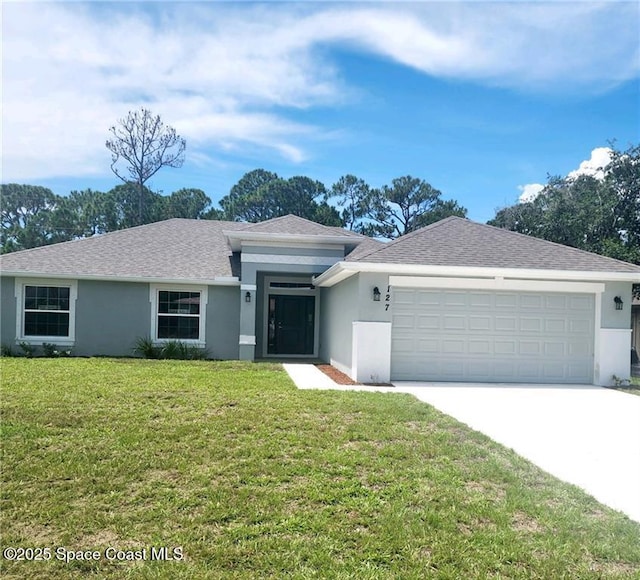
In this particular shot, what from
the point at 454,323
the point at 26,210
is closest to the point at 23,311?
the point at 454,323

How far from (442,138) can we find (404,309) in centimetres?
736

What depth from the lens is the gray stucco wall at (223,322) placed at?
14789 millimetres

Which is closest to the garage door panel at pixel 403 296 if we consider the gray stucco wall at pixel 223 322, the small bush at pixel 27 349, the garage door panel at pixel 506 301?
the garage door panel at pixel 506 301

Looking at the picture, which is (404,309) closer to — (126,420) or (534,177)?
(126,420)

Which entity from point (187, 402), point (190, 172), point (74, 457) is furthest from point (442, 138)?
point (190, 172)

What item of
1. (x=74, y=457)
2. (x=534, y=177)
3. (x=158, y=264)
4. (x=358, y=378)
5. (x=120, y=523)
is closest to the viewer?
(x=120, y=523)

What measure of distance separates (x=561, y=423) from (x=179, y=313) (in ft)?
36.1

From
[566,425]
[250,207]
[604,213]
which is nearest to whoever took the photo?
[566,425]

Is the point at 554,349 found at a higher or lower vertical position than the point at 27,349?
higher

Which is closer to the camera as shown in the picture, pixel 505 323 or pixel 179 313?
pixel 505 323

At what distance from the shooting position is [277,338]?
16.3m

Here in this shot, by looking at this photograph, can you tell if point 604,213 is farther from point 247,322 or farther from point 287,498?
point 287,498

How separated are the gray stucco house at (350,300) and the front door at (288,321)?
5 cm

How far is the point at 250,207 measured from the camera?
38.1m
